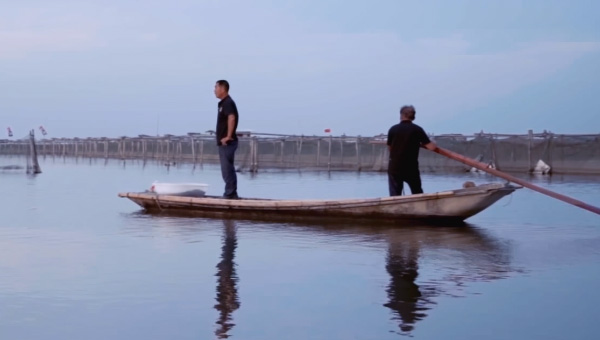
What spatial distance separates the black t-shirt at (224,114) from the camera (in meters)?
12.3

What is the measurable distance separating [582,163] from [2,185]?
64.1 feet

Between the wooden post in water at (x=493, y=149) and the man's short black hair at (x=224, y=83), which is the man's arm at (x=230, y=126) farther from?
the wooden post in water at (x=493, y=149)

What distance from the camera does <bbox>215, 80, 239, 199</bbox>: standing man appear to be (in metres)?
12.3

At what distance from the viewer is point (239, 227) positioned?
1075 cm

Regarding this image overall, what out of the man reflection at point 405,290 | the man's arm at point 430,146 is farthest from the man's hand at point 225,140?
the man reflection at point 405,290

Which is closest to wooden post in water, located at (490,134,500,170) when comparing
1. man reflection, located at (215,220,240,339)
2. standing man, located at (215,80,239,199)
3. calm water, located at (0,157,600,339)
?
calm water, located at (0,157,600,339)

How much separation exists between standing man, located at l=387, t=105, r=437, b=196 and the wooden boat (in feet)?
1.58

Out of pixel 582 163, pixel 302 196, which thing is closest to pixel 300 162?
pixel 582 163

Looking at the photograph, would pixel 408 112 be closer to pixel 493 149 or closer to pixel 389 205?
pixel 389 205

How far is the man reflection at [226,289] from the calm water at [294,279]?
0.04 ft

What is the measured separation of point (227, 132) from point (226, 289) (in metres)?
6.34

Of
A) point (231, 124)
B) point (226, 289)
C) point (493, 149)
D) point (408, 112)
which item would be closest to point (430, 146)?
point (408, 112)

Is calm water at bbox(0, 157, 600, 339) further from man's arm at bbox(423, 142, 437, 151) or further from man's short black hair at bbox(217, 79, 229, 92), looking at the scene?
man's short black hair at bbox(217, 79, 229, 92)

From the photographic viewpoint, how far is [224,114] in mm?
12359
